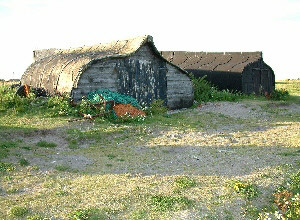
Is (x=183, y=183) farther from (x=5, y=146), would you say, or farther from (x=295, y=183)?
(x=5, y=146)

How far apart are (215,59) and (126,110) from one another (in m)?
18.2

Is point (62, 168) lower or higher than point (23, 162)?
lower

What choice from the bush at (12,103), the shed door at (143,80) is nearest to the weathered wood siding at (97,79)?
the shed door at (143,80)

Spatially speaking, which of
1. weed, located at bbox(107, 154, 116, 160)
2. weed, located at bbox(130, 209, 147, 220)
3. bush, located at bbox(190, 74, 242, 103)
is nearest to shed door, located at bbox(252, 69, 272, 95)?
bush, located at bbox(190, 74, 242, 103)

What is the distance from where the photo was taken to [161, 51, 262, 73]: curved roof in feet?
99.2

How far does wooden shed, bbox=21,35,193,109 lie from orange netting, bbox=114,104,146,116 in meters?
2.13

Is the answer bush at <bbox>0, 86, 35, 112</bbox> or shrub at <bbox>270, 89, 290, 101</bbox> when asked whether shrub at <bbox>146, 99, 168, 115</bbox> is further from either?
shrub at <bbox>270, 89, 290, 101</bbox>

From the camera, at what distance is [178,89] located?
22484mm

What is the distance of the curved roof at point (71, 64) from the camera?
61.5ft

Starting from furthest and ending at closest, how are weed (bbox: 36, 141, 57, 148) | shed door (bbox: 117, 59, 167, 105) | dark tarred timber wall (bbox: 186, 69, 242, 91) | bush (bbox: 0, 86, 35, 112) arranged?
dark tarred timber wall (bbox: 186, 69, 242, 91) < shed door (bbox: 117, 59, 167, 105) < bush (bbox: 0, 86, 35, 112) < weed (bbox: 36, 141, 57, 148)

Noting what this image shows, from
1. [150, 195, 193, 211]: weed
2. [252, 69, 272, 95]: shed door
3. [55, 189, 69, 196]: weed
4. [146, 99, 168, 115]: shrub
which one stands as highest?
[252, 69, 272, 95]: shed door

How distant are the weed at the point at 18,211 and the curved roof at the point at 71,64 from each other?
11.4 meters

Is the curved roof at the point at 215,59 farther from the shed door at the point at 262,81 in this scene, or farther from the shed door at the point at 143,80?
the shed door at the point at 143,80

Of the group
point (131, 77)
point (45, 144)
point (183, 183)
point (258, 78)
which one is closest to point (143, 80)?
point (131, 77)
